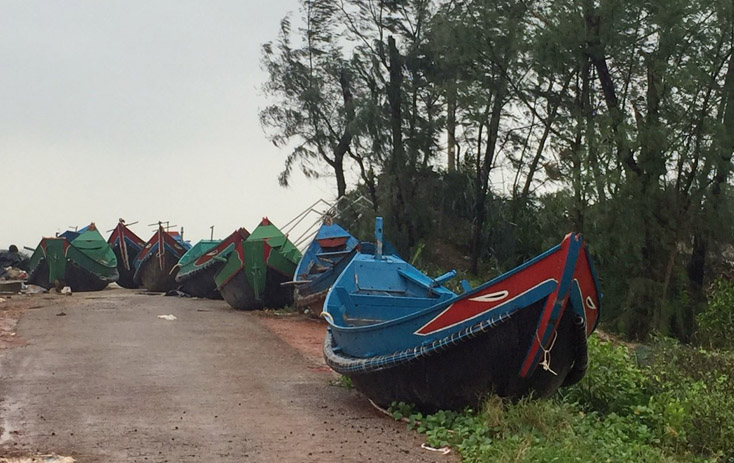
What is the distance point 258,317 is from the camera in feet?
57.6

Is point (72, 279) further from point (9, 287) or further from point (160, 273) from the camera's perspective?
point (160, 273)

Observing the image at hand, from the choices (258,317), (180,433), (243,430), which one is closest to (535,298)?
(243,430)

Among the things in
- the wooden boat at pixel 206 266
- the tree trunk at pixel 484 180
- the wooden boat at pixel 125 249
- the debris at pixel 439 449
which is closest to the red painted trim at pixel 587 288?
the debris at pixel 439 449

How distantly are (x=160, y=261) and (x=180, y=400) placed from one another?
1817cm

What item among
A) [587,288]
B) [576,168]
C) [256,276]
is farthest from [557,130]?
[587,288]

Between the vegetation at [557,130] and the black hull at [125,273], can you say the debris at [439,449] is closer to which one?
the vegetation at [557,130]

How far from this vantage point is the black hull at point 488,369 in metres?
7.07

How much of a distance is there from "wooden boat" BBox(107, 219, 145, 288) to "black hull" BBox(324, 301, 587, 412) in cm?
2286

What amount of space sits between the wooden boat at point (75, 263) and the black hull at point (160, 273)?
1.24 meters

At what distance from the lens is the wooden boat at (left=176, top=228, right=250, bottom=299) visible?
858 inches

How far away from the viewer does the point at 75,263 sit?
1013 inches

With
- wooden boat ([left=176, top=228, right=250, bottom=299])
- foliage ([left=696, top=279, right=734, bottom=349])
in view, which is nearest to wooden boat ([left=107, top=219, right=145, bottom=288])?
wooden boat ([left=176, top=228, right=250, bottom=299])

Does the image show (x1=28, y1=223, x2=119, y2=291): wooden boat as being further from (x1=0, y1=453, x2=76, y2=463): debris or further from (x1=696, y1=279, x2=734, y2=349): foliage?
(x1=0, y1=453, x2=76, y2=463): debris

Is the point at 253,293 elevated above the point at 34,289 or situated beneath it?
elevated above
